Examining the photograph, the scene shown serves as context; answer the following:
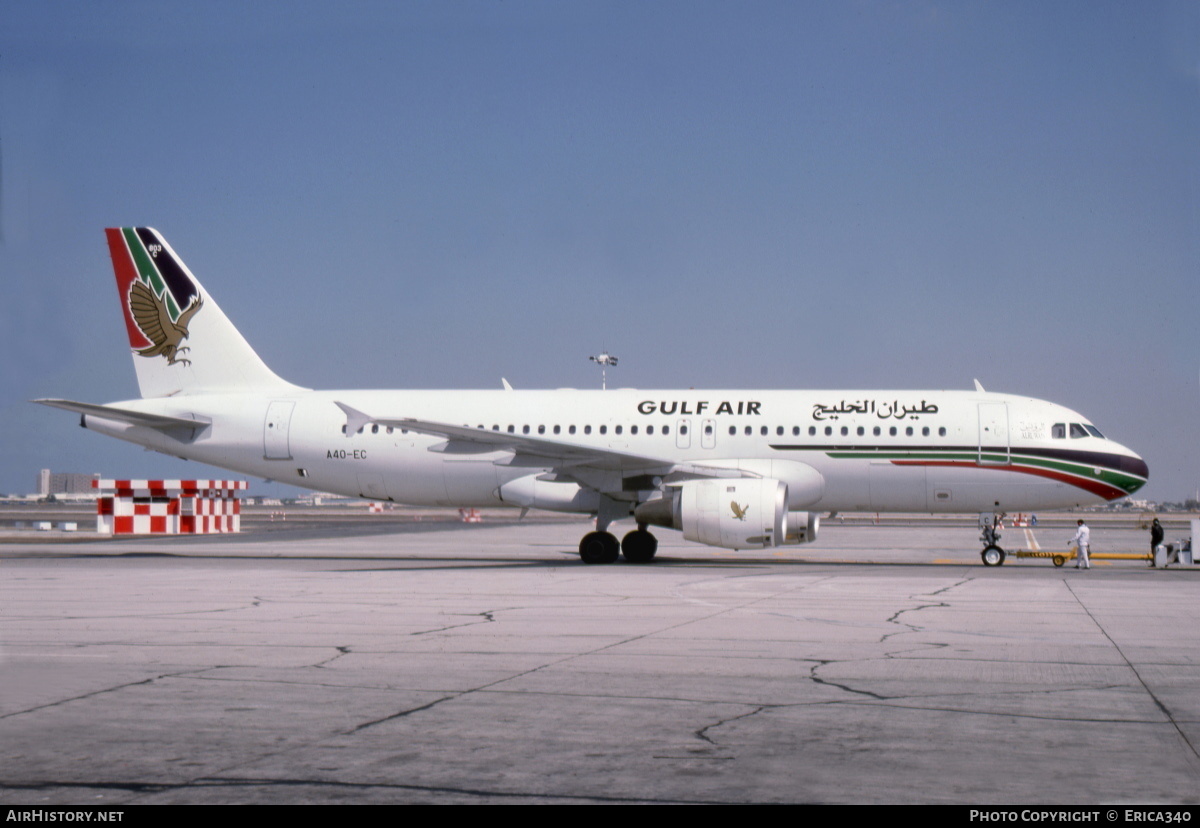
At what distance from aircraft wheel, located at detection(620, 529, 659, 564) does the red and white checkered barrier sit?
21.7 m

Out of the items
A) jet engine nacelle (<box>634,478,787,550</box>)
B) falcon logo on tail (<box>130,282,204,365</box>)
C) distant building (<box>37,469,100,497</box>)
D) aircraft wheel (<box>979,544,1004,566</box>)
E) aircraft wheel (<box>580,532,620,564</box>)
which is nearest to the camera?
jet engine nacelle (<box>634,478,787,550</box>)

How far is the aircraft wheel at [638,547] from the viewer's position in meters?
24.9

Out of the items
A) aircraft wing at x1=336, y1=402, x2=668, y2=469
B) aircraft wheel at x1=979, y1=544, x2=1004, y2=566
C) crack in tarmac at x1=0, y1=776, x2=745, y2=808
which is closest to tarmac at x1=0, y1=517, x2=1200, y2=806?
crack in tarmac at x1=0, y1=776, x2=745, y2=808

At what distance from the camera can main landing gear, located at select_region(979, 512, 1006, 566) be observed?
24816 millimetres

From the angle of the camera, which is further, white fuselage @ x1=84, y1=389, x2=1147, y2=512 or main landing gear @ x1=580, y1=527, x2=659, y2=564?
main landing gear @ x1=580, y1=527, x2=659, y2=564

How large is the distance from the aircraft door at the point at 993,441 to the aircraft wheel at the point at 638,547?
7.05 meters

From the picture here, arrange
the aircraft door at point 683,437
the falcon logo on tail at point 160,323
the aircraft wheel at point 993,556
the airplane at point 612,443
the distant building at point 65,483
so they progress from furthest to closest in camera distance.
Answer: the distant building at point 65,483 → the falcon logo on tail at point 160,323 → the aircraft door at point 683,437 → the aircraft wheel at point 993,556 → the airplane at point 612,443

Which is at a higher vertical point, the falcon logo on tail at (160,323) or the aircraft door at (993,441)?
the falcon logo on tail at (160,323)

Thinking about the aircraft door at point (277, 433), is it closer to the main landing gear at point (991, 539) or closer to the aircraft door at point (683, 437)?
the aircraft door at point (683, 437)

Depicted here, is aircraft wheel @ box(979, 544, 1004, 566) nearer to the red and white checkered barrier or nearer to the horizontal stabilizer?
the horizontal stabilizer

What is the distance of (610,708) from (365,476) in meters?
19.4

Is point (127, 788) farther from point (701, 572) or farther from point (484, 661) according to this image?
point (701, 572)

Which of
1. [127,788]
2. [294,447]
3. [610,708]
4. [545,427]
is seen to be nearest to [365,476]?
[294,447]

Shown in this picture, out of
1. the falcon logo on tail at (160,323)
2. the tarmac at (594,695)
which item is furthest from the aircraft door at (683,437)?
the falcon logo on tail at (160,323)
